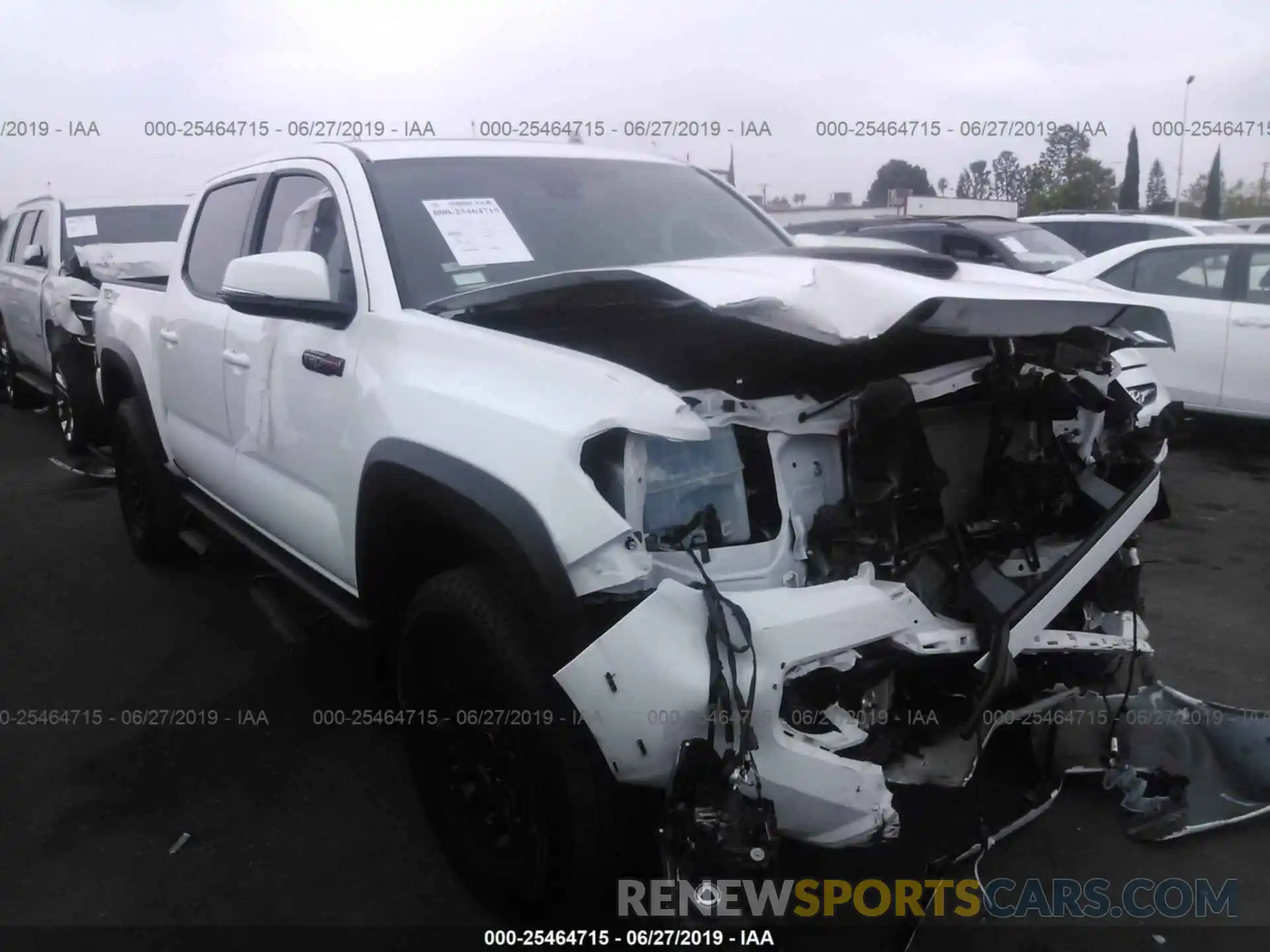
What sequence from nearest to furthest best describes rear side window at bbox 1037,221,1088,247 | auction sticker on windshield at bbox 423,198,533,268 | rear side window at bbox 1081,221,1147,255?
1. auction sticker on windshield at bbox 423,198,533,268
2. rear side window at bbox 1081,221,1147,255
3. rear side window at bbox 1037,221,1088,247

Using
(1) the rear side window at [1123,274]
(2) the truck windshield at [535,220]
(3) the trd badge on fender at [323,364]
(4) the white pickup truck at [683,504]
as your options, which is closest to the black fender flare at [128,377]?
(4) the white pickup truck at [683,504]

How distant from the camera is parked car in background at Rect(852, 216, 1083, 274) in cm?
984

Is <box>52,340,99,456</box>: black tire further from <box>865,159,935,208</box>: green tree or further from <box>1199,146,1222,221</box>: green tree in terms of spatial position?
<box>1199,146,1222,221</box>: green tree

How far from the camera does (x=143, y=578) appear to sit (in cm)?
532

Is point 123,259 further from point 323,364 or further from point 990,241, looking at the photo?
point 990,241

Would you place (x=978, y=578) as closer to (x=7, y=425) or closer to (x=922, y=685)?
(x=922, y=685)

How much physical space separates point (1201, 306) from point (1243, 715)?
4.76m

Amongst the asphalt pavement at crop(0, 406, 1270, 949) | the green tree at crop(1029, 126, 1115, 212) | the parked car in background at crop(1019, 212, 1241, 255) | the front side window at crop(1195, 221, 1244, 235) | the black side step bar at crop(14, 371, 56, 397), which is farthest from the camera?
the green tree at crop(1029, 126, 1115, 212)

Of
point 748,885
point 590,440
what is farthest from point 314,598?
point 748,885

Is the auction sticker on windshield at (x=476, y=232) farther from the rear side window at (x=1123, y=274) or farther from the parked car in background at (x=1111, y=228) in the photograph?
the parked car in background at (x=1111, y=228)

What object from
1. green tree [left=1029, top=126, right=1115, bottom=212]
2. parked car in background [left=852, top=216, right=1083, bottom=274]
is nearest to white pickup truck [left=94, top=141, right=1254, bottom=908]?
parked car in background [left=852, top=216, right=1083, bottom=274]

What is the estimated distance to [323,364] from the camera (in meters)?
3.06

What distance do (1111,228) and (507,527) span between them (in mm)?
11913

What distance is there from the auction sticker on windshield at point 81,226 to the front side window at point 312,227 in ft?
16.5
